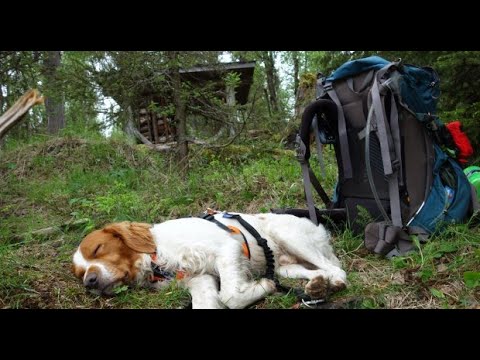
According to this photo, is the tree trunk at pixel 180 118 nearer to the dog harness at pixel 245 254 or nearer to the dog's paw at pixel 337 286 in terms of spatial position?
the dog harness at pixel 245 254

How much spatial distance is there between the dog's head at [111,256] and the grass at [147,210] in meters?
0.11

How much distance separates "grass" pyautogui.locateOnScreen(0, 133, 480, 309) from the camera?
265 centimetres

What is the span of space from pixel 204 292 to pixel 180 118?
452cm

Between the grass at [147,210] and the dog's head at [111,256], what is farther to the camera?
the dog's head at [111,256]

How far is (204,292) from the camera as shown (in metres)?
2.78

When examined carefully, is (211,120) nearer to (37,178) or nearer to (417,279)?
(37,178)

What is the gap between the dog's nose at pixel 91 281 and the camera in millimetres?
2750

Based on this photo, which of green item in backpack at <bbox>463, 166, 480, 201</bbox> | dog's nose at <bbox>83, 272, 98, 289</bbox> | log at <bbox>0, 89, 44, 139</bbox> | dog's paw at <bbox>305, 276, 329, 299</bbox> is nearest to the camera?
dog's paw at <bbox>305, 276, 329, 299</bbox>

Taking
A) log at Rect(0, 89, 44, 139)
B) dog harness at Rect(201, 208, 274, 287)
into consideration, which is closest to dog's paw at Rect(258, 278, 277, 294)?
dog harness at Rect(201, 208, 274, 287)

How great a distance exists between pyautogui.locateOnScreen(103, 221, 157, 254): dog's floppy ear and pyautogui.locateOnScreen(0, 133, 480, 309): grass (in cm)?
31

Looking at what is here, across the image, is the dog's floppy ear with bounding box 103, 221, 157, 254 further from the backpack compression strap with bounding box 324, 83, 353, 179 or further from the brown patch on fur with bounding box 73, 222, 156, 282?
the backpack compression strap with bounding box 324, 83, 353, 179

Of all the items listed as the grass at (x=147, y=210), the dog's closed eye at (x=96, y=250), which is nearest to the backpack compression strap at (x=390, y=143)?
the grass at (x=147, y=210)

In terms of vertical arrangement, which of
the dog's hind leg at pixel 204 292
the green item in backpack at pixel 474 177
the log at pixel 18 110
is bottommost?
the dog's hind leg at pixel 204 292

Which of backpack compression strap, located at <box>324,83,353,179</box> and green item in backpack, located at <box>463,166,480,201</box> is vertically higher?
backpack compression strap, located at <box>324,83,353,179</box>
